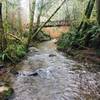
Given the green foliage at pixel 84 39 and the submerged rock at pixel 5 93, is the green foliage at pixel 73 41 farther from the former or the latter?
the submerged rock at pixel 5 93

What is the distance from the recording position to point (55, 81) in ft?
28.6

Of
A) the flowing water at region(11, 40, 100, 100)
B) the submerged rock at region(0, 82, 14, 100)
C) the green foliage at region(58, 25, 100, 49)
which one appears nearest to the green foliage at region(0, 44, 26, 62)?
the flowing water at region(11, 40, 100, 100)

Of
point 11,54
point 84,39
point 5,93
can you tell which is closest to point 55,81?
point 5,93

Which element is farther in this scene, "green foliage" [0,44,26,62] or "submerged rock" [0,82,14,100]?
"green foliage" [0,44,26,62]

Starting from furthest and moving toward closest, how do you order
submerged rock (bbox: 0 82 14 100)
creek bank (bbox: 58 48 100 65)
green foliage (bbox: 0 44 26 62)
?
creek bank (bbox: 58 48 100 65) < green foliage (bbox: 0 44 26 62) < submerged rock (bbox: 0 82 14 100)

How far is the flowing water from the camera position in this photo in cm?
725

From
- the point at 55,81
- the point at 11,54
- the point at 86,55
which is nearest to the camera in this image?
the point at 55,81

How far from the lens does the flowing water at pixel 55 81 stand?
725 cm

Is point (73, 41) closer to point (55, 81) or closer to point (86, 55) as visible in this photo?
point (86, 55)

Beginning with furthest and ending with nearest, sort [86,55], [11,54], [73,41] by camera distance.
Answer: [73,41] → [86,55] → [11,54]

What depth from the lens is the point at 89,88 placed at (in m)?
7.78

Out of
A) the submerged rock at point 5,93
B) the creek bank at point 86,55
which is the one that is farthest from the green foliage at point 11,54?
A: the submerged rock at point 5,93

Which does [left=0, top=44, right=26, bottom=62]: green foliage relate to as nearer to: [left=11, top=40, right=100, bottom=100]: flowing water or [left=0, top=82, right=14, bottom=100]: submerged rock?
[left=11, top=40, right=100, bottom=100]: flowing water

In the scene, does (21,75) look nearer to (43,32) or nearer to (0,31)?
(0,31)
